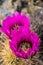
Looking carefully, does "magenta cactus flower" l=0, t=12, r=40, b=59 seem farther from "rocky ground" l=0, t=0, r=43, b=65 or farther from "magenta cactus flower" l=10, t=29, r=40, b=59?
"rocky ground" l=0, t=0, r=43, b=65

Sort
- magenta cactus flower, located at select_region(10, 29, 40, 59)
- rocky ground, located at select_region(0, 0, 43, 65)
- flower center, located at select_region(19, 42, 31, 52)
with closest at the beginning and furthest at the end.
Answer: magenta cactus flower, located at select_region(10, 29, 40, 59)
flower center, located at select_region(19, 42, 31, 52)
rocky ground, located at select_region(0, 0, 43, 65)

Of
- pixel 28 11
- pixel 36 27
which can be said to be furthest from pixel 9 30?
pixel 28 11

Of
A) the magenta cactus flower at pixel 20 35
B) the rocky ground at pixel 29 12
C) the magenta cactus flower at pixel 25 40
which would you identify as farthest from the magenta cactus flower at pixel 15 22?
the rocky ground at pixel 29 12

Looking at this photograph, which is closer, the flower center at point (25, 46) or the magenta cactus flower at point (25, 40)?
the magenta cactus flower at point (25, 40)

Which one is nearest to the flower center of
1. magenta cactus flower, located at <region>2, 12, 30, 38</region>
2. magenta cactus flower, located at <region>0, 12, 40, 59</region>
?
magenta cactus flower, located at <region>0, 12, 40, 59</region>

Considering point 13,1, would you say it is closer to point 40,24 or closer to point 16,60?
point 40,24

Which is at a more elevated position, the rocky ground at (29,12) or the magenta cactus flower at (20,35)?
the magenta cactus flower at (20,35)

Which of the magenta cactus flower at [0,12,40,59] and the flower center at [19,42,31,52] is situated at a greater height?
the magenta cactus flower at [0,12,40,59]

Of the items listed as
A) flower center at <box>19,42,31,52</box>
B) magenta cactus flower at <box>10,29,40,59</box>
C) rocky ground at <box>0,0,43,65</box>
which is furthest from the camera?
rocky ground at <box>0,0,43,65</box>

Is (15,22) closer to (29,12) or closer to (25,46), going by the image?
(25,46)

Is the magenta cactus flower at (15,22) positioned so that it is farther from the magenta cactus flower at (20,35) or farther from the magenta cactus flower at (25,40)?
the magenta cactus flower at (25,40)
